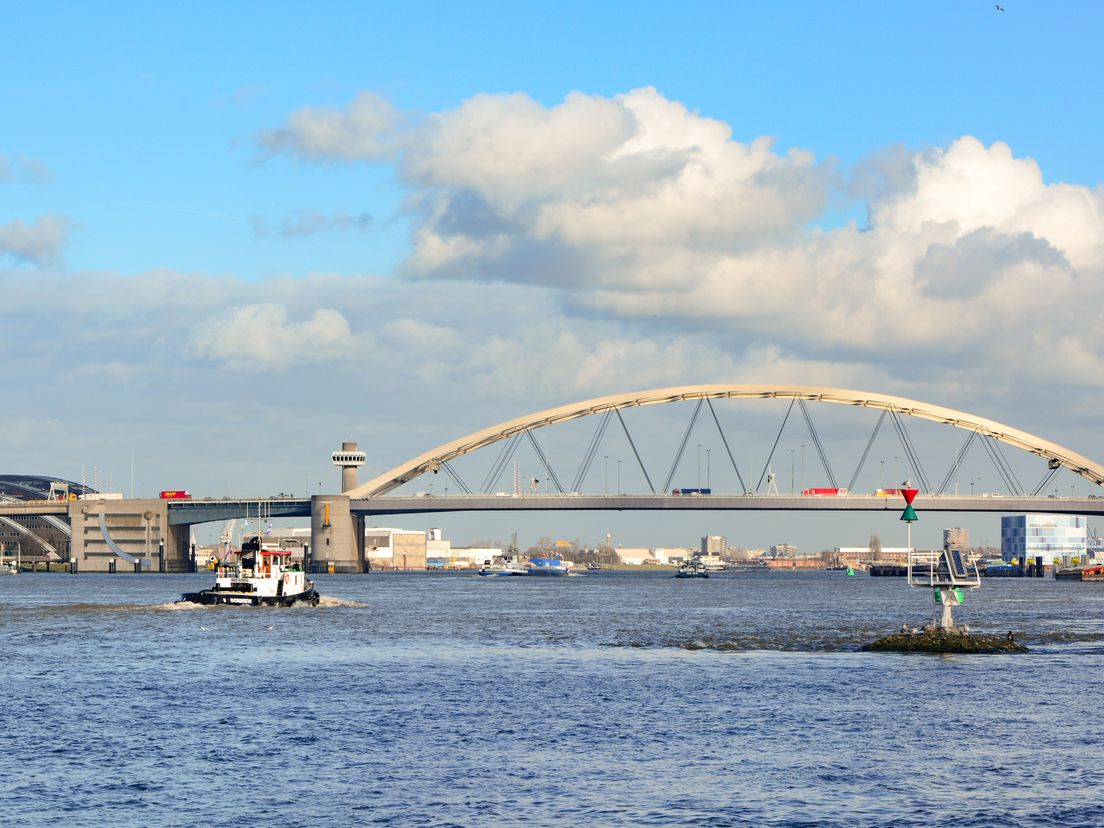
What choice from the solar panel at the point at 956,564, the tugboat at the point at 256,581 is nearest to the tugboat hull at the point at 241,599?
the tugboat at the point at 256,581

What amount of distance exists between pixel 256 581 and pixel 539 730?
64.0 metres

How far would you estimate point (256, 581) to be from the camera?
104 metres

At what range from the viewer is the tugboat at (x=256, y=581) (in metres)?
104

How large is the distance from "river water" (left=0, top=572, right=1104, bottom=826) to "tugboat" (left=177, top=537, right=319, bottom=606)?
21.8 meters

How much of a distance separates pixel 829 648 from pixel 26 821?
4626cm

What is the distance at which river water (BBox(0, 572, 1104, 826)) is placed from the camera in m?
32.5

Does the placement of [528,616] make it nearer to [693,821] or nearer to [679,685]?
[679,685]

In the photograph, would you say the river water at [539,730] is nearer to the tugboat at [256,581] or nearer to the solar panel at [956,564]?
the solar panel at [956,564]

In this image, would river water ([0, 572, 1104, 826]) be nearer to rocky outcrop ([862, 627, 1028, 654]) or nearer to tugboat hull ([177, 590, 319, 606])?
rocky outcrop ([862, 627, 1028, 654])

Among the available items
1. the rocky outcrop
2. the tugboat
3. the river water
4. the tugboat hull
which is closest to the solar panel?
the rocky outcrop

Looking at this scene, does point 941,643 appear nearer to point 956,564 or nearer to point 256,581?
point 956,564

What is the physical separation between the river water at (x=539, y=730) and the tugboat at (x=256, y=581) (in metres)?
21.8

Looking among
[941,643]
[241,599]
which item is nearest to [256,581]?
[241,599]

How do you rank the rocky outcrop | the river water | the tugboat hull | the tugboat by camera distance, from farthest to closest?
the tugboat → the tugboat hull → the rocky outcrop → the river water
